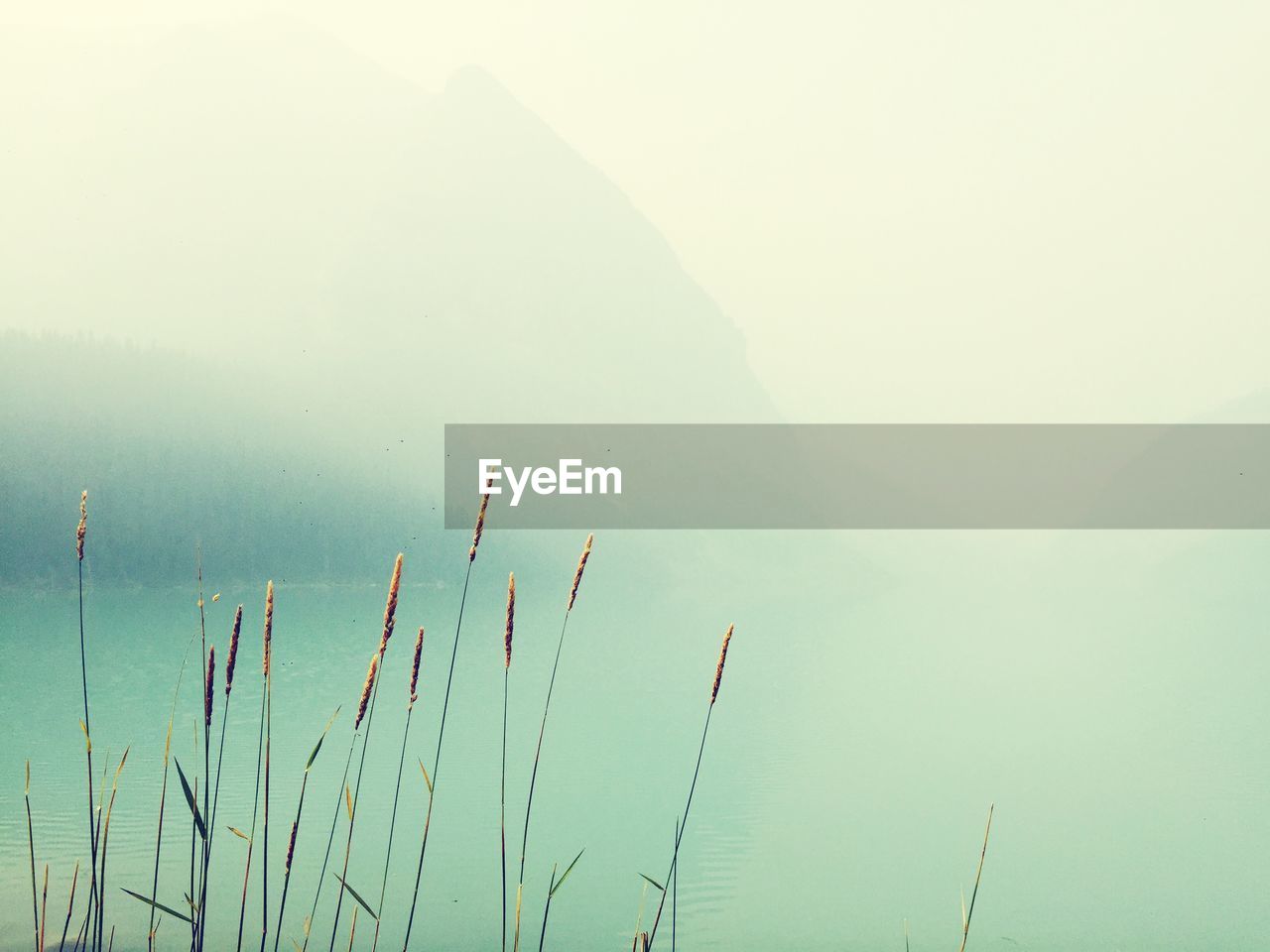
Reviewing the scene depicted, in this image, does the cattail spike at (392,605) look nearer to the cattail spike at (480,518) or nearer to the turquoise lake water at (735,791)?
the cattail spike at (480,518)

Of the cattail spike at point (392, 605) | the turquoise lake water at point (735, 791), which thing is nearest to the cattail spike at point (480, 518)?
the cattail spike at point (392, 605)

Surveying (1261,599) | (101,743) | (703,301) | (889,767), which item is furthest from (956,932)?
(703,301)

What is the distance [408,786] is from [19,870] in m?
4.05

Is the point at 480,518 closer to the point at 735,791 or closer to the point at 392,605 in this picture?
the point at 392,605

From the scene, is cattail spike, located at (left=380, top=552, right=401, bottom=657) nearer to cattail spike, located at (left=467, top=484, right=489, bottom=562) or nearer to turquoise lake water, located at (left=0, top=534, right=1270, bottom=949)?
cattail spike, located at (left=467, top=484, right=489, bottom=562)

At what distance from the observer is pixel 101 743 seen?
33.3ft

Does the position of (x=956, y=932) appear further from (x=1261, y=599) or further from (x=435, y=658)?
(x=1261, y=599)

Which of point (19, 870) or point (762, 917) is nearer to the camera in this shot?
point (19, 870)

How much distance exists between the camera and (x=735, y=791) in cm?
962

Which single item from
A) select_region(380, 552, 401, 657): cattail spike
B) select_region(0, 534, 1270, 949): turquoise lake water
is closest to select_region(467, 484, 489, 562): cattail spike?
select_region(380, 552, 401, 657): cattail spike

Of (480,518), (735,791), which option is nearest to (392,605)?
(480,518)

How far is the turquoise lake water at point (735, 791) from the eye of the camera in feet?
19.9

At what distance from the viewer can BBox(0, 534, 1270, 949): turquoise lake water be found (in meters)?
6.07

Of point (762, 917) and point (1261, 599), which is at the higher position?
point (1261, 599)
